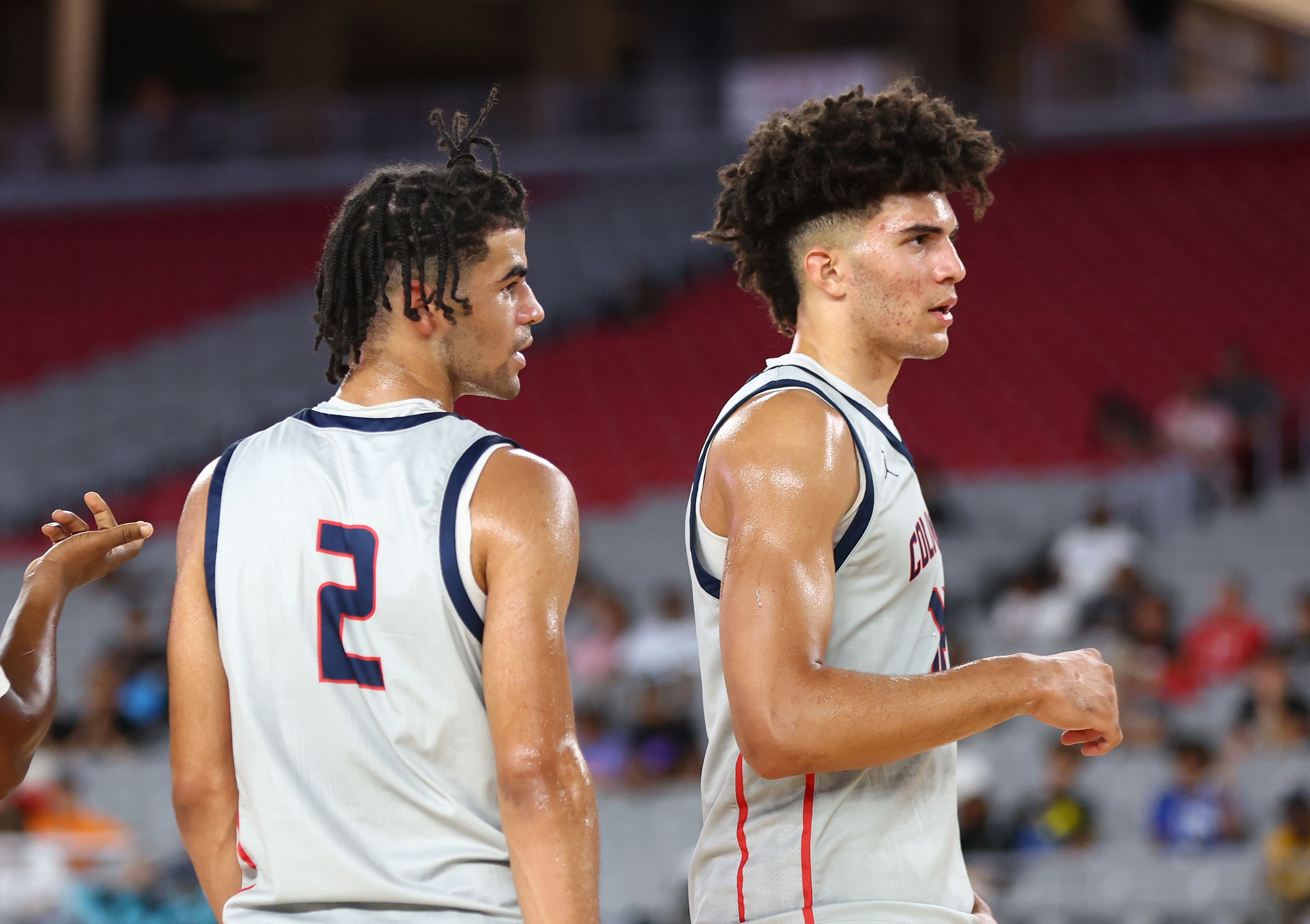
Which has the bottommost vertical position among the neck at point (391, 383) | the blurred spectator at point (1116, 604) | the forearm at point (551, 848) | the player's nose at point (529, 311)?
the blurred spectator at point (1116, 604)

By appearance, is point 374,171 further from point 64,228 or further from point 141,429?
point 64,228

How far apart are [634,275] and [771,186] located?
15729mm

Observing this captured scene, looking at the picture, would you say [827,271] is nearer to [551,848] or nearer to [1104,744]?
[1104,744]

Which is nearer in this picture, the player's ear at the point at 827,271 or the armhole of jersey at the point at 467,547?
the armhole of jersey at the point at 467,547

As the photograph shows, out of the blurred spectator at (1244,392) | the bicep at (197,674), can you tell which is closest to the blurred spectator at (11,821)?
the bicep at (197,674)

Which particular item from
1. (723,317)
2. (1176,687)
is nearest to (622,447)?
(723,317)

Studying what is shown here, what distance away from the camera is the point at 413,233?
2.71 meters

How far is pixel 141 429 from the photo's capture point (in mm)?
16969

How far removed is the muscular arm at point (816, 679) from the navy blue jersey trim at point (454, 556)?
39 cm

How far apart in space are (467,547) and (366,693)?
28cm

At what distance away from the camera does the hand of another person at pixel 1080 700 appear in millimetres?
2498

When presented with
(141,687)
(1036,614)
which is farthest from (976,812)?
(141,687)

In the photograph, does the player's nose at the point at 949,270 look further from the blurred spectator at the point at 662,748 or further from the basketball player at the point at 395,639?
the blurred spectator at the point at 662,748

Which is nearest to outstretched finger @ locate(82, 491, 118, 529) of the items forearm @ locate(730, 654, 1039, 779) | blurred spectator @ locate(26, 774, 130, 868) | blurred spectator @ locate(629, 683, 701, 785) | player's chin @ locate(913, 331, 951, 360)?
forearm @ locate(730, 654, 1039, 779)
